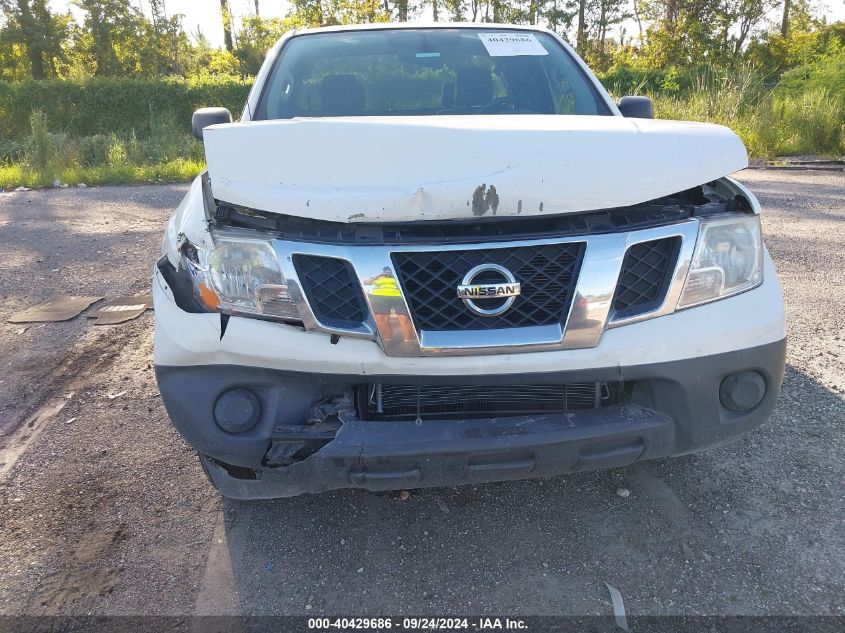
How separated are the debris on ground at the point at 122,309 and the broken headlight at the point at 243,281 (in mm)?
2806

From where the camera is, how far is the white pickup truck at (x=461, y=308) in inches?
67.3

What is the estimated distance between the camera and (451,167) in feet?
5.69

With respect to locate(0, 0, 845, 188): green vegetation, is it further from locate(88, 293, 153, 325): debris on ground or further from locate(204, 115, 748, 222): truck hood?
locate(204, 115, 748, 222): truck hood

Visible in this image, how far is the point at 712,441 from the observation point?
6.14ft

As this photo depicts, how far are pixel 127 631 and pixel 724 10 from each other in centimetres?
2924

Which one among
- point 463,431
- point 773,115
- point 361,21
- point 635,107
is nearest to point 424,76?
point 635,107

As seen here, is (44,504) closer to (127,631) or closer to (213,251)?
(127,631)

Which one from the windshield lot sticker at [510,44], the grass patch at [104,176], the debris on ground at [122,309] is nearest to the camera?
the windshield lot sticker at [510,44]

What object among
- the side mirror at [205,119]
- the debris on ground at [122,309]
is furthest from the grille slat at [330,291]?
the debris on ground at [122,309]

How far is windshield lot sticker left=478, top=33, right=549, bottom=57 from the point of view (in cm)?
333

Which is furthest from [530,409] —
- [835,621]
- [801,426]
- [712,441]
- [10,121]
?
[10,121]

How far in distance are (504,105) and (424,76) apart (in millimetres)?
449

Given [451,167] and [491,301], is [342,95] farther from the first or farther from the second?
[491,301]

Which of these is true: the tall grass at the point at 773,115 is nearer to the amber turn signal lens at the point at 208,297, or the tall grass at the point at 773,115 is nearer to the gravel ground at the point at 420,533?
the gravel ground at the point at 420,533
